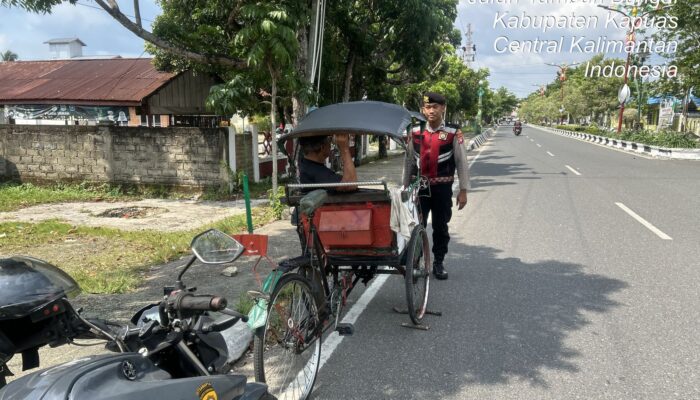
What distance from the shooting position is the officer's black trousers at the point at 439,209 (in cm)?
538

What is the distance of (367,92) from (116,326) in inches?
685

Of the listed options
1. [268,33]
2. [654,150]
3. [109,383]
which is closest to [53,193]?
[268,33]

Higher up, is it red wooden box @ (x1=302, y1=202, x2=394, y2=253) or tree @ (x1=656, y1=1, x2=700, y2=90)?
tree @ (x1=656, y1=1, x2=700, y2=90)

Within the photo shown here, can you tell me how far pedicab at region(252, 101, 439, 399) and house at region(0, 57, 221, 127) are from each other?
1386 cm

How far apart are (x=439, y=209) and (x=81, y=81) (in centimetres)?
1890

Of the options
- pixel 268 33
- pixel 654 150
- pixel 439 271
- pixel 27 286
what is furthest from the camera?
pixel 654 150

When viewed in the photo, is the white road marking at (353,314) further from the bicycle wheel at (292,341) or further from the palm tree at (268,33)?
the palm tree at (268,33)

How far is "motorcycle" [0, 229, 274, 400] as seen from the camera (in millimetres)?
1338

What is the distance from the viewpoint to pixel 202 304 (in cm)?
176

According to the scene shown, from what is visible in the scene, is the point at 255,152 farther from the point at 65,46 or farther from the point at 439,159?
the point at 65,46

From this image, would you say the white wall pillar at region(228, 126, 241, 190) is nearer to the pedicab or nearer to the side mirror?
the pedicab

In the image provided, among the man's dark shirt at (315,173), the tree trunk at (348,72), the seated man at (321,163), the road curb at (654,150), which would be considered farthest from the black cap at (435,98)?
the road curb at (654,150)

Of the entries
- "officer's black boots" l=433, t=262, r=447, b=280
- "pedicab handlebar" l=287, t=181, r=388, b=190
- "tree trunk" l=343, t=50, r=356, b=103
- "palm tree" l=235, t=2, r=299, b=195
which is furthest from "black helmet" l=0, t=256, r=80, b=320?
"tree trunk" l=343, t=50, r=356, b=103

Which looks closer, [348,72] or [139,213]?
[139,213]
